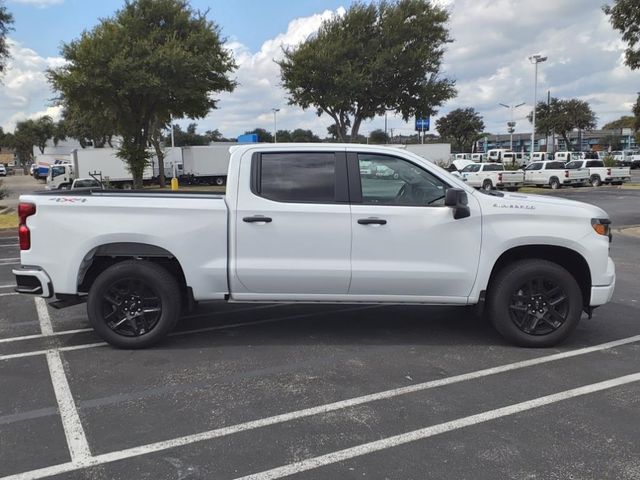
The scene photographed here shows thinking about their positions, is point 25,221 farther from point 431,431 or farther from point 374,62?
point 374,62

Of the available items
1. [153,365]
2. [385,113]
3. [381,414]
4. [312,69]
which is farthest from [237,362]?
[385,113]

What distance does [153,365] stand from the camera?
4793mm

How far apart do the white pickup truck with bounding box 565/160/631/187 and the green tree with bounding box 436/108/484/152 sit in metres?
55.5

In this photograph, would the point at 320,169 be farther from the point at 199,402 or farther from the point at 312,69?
the point at 312,69

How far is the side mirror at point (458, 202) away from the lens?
4.75 meters

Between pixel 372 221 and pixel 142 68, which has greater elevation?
pixel 142 68

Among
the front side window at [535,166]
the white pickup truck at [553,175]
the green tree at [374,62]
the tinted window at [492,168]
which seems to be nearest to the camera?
the green tree at [374,62]

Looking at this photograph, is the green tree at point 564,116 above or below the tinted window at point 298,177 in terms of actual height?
above

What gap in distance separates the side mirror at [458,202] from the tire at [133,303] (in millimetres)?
2542

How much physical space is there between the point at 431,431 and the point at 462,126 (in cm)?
9019

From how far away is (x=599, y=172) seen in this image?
3441 centimetres

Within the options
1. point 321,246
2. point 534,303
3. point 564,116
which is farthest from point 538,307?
point 564,116

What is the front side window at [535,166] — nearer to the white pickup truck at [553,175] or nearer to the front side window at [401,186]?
the white pickup truck at [553,175]

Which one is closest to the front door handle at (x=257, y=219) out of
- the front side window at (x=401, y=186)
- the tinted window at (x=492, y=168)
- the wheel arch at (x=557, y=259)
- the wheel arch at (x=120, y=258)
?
the wheel arch at (x=120, y=258)
